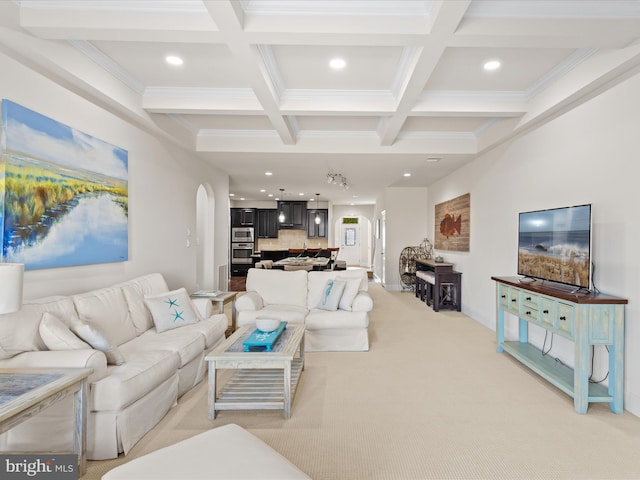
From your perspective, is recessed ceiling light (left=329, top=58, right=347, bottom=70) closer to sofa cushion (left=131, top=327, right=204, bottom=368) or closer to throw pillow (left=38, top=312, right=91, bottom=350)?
sofa cushion (left=131, top=327, right=204, bottom=368)

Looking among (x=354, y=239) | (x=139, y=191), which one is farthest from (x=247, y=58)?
(x=354, y=239)

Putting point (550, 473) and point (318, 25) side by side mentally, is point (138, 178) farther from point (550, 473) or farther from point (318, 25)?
point (550, 473)

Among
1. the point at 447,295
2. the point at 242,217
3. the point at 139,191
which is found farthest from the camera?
the point at 242,217

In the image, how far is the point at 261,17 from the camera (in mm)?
2330

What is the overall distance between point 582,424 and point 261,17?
3.54 m

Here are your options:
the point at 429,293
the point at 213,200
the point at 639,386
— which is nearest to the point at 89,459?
the point at 639,386

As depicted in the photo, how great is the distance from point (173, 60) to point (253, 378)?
284 cm

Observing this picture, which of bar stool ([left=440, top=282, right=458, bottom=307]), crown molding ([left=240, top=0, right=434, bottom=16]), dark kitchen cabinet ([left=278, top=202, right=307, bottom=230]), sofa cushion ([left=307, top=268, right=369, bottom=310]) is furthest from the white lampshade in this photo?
dark kitchen cabinet ([left=278, top=202, right=307, bottom=230])

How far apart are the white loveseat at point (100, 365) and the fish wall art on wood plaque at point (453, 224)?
4.74m

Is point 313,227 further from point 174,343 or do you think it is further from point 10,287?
point 10,287

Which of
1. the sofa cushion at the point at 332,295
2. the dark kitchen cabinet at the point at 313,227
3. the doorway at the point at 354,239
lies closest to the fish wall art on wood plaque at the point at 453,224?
the sofa cushion at the point at 332,295

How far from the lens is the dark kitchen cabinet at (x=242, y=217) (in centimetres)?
1146

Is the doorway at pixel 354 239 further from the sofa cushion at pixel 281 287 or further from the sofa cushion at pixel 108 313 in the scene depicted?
the sofa cushion at pixel 108 313

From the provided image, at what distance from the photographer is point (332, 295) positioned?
4316 millimetres
